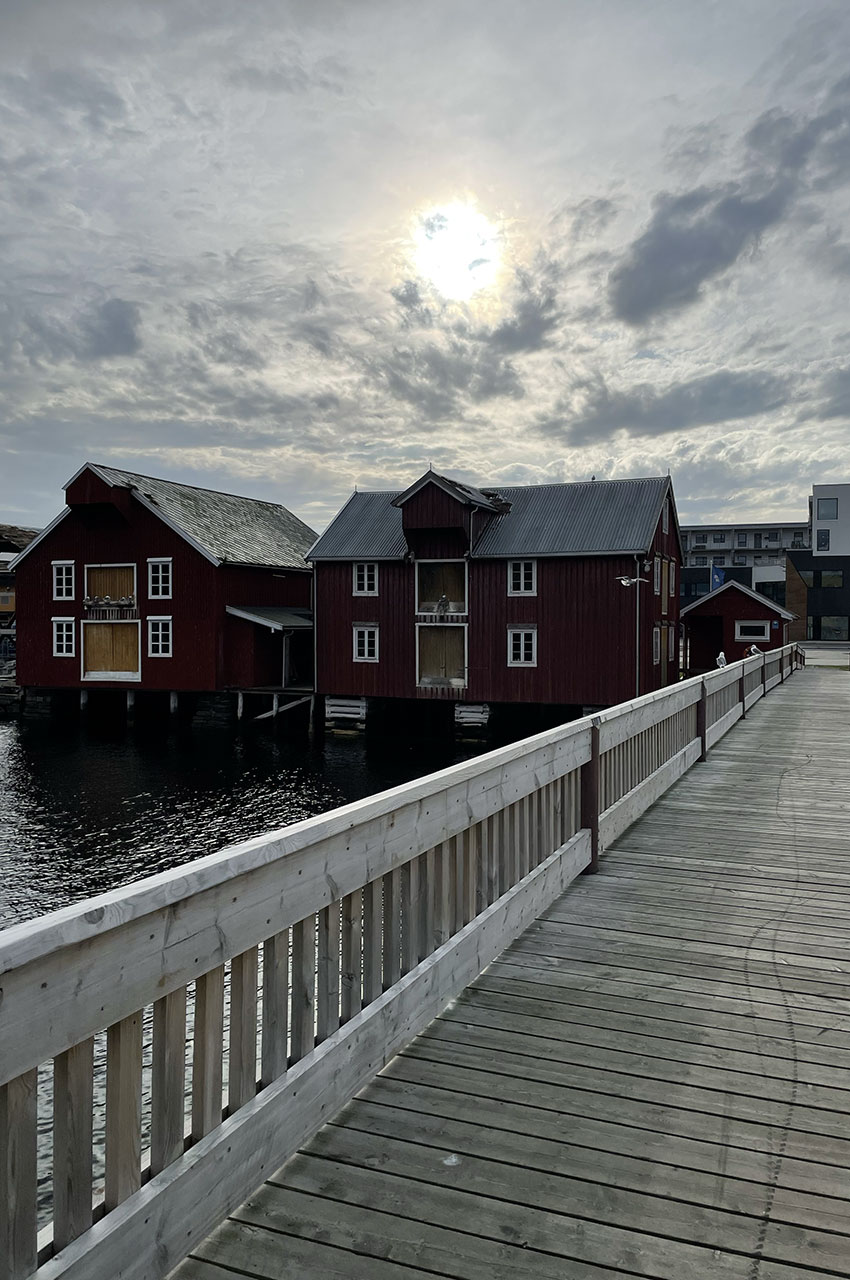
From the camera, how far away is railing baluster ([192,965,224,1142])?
96.7 inches

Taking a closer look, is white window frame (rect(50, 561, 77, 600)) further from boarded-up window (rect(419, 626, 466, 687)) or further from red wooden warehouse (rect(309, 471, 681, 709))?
boarded-up window (rect(419, 626, 466, 687))

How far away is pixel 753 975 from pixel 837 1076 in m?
1.05

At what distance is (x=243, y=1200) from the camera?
2596mm

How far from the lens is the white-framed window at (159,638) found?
37.3m

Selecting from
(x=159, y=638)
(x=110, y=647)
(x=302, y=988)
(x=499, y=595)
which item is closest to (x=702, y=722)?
(x=302, y=988)

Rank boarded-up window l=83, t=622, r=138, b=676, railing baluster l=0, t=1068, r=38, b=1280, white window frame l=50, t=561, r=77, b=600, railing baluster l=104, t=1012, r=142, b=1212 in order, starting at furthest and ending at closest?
white window frame l=50, t=561, r=77, b=600 → boarded-up window l=83, t=622, r=138, b=676 → railing baluster l=104, t=1012, r=142, b=1212 → railing baluster l=0, t=1068, r=38, b=1280

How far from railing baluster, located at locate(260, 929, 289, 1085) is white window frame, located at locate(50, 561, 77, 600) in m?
39.4

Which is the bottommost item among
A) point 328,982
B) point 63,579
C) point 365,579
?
point 328,982

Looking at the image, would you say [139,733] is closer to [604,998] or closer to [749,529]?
[604,998]

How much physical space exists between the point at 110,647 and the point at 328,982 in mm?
38272

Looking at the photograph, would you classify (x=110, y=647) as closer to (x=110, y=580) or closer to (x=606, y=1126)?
(x=110, y=580)

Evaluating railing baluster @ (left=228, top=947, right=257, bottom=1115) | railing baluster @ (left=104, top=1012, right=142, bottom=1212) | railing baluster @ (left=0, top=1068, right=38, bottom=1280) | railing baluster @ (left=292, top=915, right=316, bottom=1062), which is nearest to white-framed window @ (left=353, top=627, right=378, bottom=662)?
railing baluster @ (left=292, top=915, right=316, bottom=1062)

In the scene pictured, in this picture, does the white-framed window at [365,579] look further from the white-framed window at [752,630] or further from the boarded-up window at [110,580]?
the white-framed window at [752,630]

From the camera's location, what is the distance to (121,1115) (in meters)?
2.17
